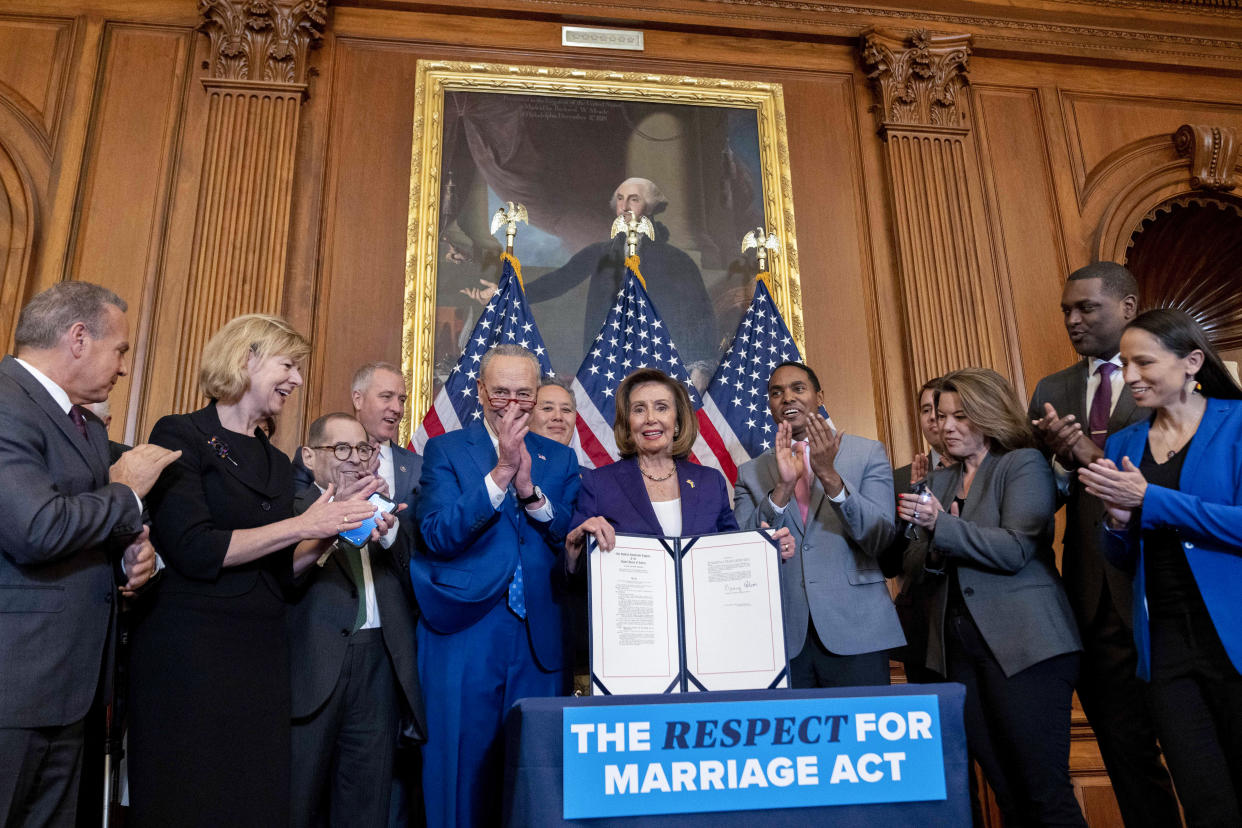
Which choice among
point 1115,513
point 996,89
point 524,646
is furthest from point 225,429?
point 996,89

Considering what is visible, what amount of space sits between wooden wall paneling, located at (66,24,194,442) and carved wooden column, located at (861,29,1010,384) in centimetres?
393

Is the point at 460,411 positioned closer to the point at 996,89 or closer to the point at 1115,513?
the point at 1115,513

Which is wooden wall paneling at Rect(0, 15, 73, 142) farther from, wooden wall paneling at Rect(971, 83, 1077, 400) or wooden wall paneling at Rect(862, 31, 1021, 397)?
wooden wall paneling at Rect(971, 83, 1077, 400)

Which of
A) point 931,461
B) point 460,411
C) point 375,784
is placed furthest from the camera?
point 460,411

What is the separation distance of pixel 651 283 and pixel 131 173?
9.05 feet

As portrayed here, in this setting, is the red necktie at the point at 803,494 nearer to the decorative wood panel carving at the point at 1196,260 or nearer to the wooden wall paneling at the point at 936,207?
the wooden wall paneling at the point at 936,207

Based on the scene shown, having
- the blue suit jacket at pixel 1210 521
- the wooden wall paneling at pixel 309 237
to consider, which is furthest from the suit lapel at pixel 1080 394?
the wooden wall paneling at pixel 309 237

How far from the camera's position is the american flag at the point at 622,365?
4.82 meters

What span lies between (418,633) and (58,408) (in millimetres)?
1208

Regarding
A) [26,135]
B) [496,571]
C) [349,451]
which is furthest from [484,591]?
[26,135]

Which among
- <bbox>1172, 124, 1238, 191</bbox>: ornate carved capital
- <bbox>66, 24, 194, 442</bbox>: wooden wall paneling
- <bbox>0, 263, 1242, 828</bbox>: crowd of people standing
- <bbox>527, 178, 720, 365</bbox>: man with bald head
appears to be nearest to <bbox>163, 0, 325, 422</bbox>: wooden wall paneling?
<bbox>66, 24, 194, 442</bbox>: wooden wall paneling

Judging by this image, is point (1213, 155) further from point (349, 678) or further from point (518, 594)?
point (349, 678)

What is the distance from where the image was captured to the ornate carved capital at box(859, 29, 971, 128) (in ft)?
18.6

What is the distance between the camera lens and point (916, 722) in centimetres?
196
